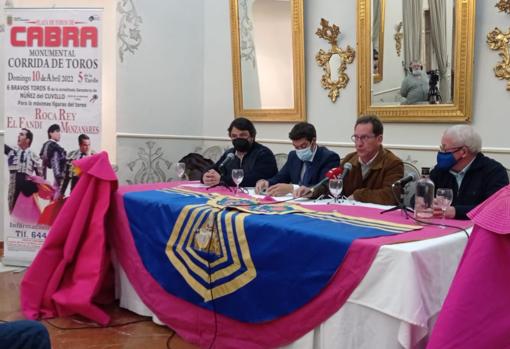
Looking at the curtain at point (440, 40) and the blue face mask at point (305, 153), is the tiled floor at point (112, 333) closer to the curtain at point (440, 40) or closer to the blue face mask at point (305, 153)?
the blue face mask at point (305, 153)

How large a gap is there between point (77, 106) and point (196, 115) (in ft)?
4.53

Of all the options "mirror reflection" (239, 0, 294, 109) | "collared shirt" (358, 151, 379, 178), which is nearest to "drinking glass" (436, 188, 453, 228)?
"collared shirt" (358, 151, 379, 178)

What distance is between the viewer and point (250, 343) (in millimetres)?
2254

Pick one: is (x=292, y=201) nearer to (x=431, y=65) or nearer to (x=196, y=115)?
(x=431, y=65)

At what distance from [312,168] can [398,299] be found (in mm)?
1600

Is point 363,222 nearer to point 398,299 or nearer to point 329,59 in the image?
point 398,299

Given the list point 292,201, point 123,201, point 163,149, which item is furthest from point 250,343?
point 163,149

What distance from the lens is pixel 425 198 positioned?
7.45ft

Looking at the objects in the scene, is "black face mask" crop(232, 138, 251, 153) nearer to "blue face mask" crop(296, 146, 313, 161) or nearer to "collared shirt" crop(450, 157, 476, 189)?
"blue face mask" crop(296, 146, 313, 161)

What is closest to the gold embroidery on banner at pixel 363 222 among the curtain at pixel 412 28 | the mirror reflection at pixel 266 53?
the curtain at pixel 412 28

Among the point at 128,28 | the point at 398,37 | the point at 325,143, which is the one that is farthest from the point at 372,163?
the point at 128,28

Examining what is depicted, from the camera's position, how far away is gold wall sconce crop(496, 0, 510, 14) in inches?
119

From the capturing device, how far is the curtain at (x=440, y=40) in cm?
329

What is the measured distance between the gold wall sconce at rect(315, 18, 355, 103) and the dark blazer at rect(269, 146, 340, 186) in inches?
33.1
